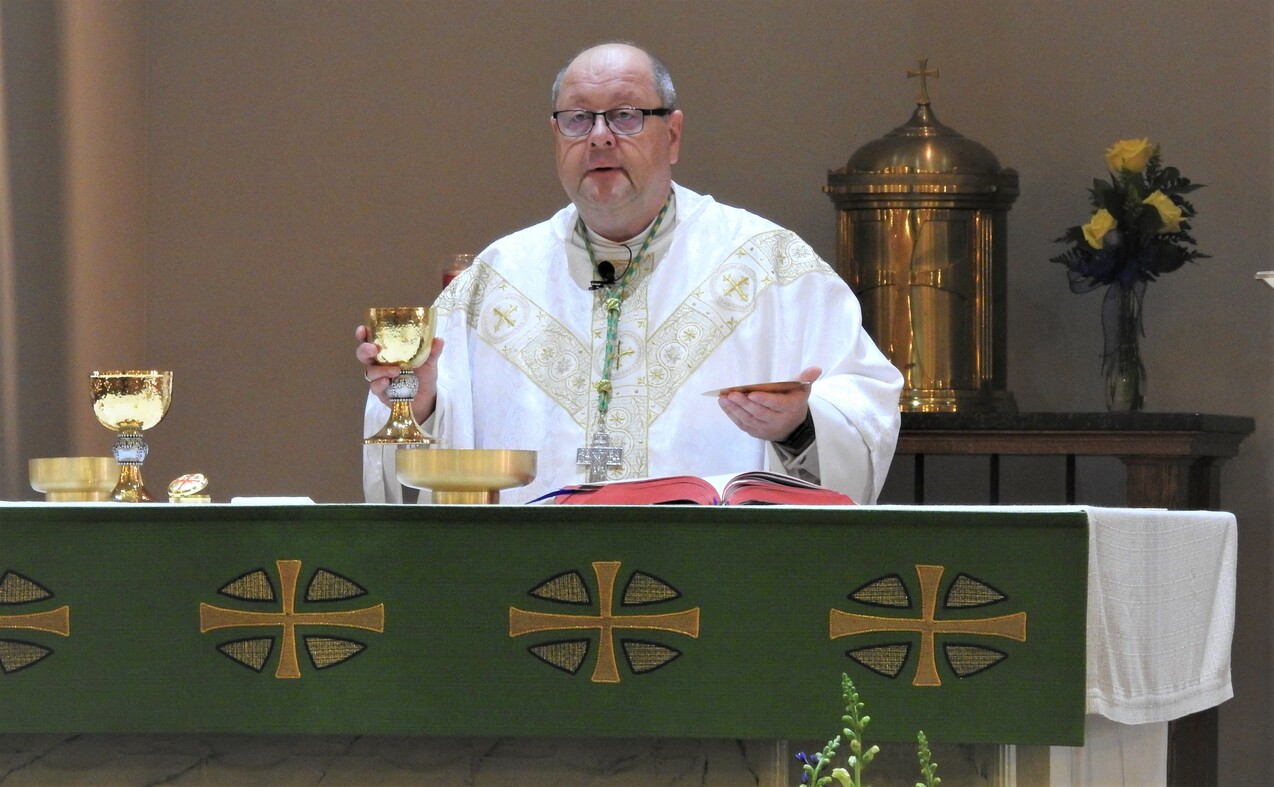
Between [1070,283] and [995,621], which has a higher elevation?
[1070,283]

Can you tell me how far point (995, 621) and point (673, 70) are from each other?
3963mm

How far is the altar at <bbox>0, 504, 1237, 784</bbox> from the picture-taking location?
2.20m

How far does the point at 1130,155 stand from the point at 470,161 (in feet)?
7.21

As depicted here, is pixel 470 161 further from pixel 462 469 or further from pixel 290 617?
pixel 290 617

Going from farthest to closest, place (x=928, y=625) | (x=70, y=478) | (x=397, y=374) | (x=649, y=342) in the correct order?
(x=649, y=342), (x=397, y=374), (x=70, y=478), (x=928, y=625)

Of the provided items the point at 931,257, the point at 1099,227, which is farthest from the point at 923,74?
the point at 1099,227

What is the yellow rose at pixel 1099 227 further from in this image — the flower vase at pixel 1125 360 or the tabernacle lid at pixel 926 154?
the tabernacle lid at pixel 926 154

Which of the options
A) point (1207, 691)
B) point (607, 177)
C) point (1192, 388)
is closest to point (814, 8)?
point (1192, 388)

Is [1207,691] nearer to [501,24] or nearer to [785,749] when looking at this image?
[785,749]

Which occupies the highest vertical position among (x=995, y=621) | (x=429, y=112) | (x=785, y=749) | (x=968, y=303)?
(x=429, y=112)

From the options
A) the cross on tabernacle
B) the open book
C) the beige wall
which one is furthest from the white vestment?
the beige wall

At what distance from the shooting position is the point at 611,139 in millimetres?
3797

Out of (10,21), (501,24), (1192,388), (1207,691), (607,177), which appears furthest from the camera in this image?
(501,24)

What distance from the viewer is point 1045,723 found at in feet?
7.16
